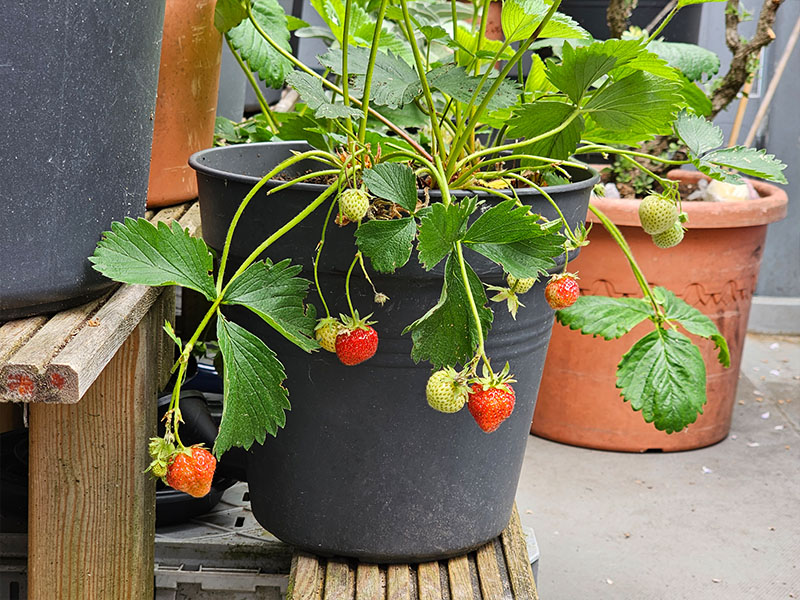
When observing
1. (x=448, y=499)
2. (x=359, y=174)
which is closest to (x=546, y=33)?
(x=359, y=174)

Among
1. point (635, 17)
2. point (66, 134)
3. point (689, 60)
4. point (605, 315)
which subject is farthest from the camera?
point (635, 17)

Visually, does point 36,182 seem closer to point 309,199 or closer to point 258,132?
point 309,199

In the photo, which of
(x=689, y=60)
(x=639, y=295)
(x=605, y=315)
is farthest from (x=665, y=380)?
(x=639, y=295)

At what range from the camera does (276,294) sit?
0.71 m

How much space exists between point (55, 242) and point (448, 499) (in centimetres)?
43

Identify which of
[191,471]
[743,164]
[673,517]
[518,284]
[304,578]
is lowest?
[673,517]

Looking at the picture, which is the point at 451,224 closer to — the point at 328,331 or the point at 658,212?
the point at 328,331

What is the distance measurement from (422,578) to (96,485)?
310 millimetres

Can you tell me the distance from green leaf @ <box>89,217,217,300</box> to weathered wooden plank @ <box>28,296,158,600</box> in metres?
0.14

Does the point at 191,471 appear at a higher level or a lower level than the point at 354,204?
lower

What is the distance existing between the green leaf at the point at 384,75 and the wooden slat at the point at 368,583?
0.43 meters

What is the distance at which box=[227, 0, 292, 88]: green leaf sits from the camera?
1035mm

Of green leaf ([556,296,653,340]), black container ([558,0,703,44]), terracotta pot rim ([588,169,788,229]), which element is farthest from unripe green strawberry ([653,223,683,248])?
black container ([558,0,703,44])

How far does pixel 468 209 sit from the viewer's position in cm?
66
